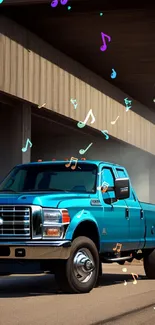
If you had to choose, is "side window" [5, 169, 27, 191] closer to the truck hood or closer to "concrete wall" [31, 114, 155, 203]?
the truck hood

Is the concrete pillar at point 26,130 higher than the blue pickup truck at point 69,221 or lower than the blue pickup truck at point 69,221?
higher

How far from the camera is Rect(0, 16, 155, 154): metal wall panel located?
61.3ft

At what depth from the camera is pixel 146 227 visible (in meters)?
11.8

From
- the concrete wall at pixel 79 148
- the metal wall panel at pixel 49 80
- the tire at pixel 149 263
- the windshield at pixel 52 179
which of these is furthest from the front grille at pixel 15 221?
the concrete wall at pixel 79 148

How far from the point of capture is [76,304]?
8.39m

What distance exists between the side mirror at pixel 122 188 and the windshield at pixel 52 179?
0.40 meters

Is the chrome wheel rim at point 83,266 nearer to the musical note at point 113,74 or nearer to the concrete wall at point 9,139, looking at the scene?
the concrete wall at point 9,139

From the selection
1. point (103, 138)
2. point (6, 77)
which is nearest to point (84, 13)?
point (6, 77)

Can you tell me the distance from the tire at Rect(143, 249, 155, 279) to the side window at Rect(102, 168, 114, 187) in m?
2.01

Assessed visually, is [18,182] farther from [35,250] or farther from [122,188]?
[35,250]

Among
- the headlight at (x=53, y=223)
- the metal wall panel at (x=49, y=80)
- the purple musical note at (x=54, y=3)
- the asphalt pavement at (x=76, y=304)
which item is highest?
the purple musical note at (x=54, y=3)

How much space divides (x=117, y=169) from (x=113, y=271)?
3775 millimetres

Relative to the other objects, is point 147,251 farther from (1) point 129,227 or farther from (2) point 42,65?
(2) point 42,65

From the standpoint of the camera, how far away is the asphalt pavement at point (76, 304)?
23.7 ft
